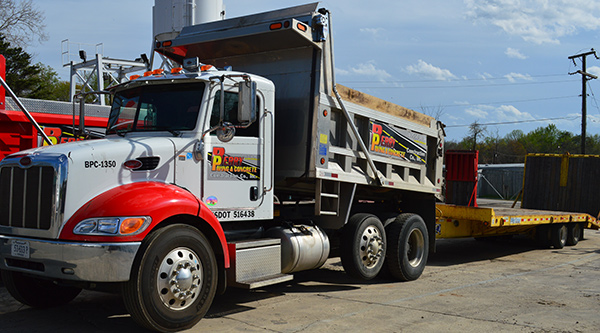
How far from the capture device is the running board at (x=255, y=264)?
6312 millimetres

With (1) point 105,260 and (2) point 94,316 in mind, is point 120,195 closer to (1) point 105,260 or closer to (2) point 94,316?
(1) point 105,260

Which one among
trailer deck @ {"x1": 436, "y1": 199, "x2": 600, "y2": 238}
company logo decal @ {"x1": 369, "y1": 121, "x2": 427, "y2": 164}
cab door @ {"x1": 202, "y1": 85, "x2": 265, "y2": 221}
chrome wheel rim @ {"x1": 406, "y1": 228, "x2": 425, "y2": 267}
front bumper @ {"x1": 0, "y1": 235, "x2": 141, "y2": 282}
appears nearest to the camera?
front bumper @ {"x1": 0, "y1": 235, "x2": 141, "y2": 282}

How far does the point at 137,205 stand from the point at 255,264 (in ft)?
5.87

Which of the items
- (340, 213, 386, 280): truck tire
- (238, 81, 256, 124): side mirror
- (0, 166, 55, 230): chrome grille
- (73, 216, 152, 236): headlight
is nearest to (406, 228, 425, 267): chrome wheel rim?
(340, 213, 386, 280): truck tire

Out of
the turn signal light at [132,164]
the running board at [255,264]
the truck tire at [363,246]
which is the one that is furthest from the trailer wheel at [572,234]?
the turn signal light at [132,164]

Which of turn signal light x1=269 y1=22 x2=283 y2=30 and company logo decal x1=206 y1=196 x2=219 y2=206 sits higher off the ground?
turn signal light x1=269 y1=22 x2=283 y2=30

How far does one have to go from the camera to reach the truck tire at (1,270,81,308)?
630 centimetres

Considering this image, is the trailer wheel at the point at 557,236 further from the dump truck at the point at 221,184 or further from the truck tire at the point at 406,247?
the truck tire at the point at 406,247

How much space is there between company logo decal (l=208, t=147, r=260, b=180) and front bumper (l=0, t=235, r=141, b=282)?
1460 mm

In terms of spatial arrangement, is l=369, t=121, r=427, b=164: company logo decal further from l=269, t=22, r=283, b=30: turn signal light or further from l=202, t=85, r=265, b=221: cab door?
l=202, t=85, r=265, b=221: cab door

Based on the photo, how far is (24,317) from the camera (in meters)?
6.26

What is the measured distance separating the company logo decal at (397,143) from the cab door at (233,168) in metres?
2.33

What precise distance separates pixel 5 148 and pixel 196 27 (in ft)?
13.0

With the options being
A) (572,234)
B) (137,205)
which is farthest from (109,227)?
(572,234)
